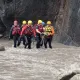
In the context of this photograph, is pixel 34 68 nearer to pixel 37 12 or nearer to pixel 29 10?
pixel 29 10

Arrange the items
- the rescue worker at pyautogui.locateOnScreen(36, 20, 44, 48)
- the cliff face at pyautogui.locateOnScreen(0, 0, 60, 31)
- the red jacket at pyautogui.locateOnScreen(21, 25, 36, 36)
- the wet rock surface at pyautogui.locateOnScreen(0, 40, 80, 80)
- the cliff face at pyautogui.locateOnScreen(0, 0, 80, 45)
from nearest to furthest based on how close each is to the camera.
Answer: the wet rock surface at pyautogui.locateOnScreen(0, 40, 80, 80), the red jacket at pyautogui.locateOnScreen(21, 25, 36, 36), the rescue worker at pyautogui.locateOnScreen(36, 20, 44, 48), the cliff face at pyautogui.locateOnScreen(0, 0, 80, 45), the cliff face at pyautogui.locateOnScreen(0, 0, 60, 31)

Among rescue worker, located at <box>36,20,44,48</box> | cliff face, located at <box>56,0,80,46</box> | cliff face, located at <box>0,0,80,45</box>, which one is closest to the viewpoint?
rescue worker, located at <box>36,20,44,48</box>

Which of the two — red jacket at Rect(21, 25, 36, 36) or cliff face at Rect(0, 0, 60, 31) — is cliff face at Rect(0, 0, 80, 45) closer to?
cliff face at Rect(0, 0, 60, 31)

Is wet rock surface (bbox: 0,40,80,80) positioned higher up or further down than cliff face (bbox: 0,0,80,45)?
higher up

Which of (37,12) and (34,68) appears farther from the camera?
(37,12)

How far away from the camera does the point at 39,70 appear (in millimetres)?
11531

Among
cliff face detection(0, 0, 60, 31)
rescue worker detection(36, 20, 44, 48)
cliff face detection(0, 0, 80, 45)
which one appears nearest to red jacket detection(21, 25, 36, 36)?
rescue worker detection(36, 20, 44, 48)

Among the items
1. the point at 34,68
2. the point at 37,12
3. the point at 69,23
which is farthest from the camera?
the point at 37,12

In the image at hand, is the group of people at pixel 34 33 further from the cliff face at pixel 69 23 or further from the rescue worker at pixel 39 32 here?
the cliff face at pixel 69 23

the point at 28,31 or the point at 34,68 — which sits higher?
the point at 34,68

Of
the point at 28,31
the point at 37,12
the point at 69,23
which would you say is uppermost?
the point at 28,31

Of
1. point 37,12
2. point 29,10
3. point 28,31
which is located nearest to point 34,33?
point 28,31

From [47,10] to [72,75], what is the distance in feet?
70.8

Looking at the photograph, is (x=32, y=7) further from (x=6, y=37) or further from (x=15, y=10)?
(x=6, y=37)
